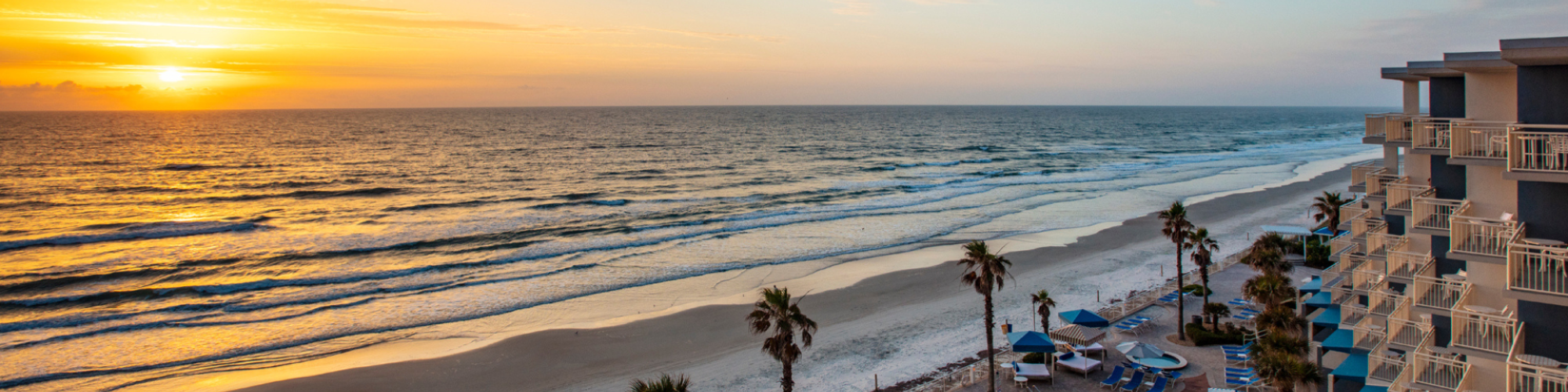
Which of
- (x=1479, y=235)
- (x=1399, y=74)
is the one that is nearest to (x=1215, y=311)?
(x=1399, y=74)

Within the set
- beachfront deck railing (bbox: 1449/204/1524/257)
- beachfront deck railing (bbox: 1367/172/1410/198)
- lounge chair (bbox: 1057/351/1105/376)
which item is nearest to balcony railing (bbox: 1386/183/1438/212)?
beachfront deck railing (bbox: 1367/172/1410/198)

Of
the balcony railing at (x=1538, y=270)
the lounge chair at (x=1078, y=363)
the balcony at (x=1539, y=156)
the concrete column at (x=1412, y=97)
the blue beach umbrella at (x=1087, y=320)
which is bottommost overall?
the lounge chair at (x=1078, y=363)

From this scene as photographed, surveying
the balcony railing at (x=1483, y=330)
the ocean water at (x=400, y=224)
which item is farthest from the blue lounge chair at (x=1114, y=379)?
the ocean water at (x=400, y=224)

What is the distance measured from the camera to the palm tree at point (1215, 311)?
25.5 m

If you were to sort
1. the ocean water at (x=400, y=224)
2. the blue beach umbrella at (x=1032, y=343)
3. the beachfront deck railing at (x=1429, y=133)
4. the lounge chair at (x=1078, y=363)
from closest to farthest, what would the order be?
the beachfront deck railing at (x=1429, y=133) < the blue beach umbrella at (x=1032, y=343) < the lounge chair at (x=1078, y=363) < the ocean water at (x=400, y=224)

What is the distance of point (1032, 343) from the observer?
2178 cm

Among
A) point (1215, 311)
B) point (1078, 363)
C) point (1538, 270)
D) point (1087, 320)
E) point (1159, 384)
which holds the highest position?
point (1538, 270)

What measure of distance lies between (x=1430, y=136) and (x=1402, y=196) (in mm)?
1806

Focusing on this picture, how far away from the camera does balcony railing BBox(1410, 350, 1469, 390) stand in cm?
Answer: 1197

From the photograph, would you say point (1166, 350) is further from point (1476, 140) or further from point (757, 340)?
point (1476, 140)

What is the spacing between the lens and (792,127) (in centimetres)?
17262

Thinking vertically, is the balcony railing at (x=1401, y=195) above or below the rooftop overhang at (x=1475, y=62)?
below

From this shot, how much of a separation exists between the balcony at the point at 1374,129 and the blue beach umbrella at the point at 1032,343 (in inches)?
350

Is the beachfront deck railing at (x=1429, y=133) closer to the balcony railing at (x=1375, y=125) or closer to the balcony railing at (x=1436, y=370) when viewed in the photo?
the balcony railing at (x=1375, y=125)
